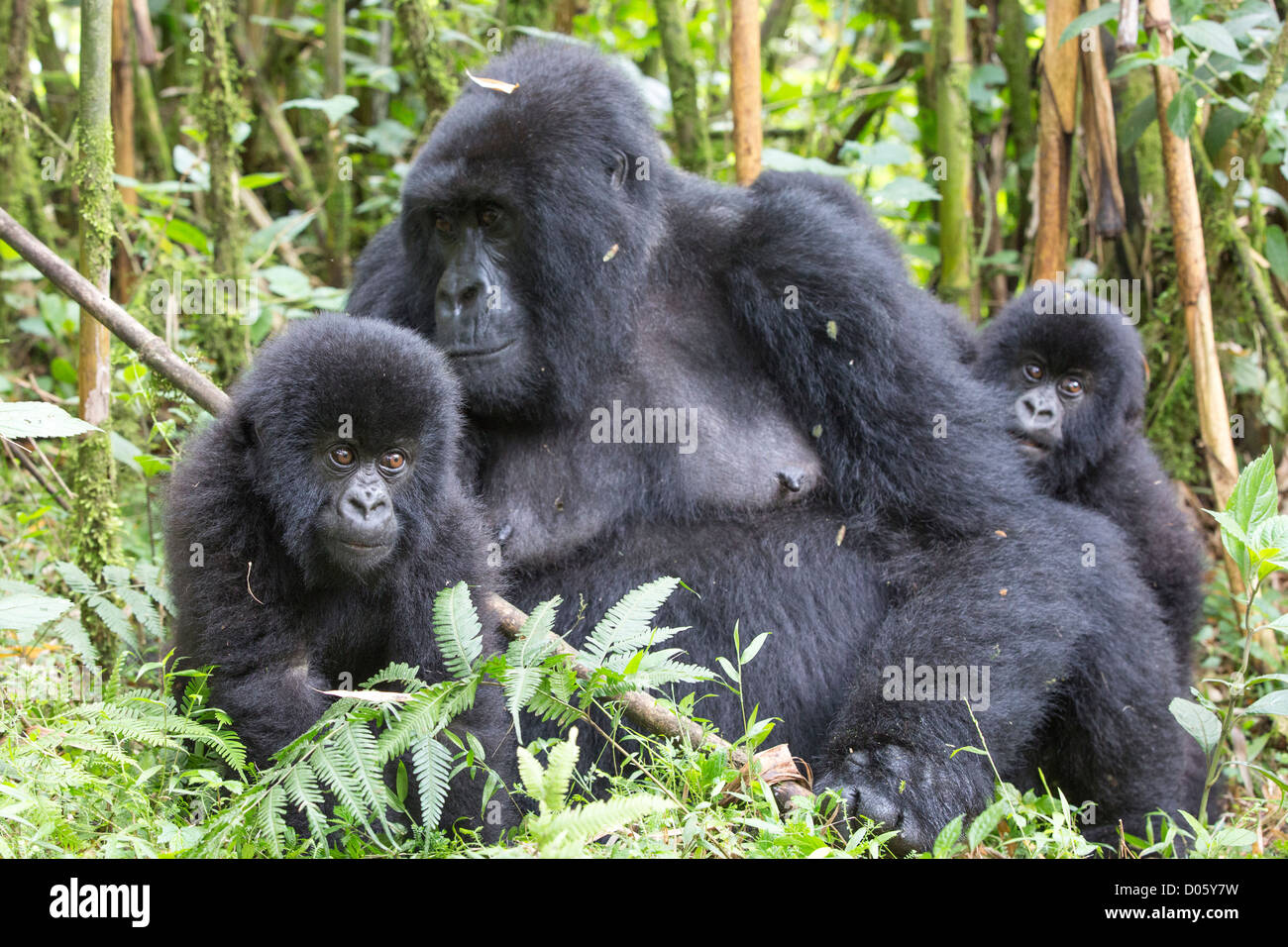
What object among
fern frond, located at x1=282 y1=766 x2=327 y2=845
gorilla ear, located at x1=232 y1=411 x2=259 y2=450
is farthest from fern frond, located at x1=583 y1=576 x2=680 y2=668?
gorilla ear, located at x1=232 y1=411 x2=259 y2=450

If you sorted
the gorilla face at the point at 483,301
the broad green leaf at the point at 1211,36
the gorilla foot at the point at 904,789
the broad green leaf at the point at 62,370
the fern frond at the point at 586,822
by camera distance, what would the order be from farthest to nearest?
1. the broad green leaf at the point at 62,370
2. the broad green leaf at the point at 1211,36
3. the gorilla face at the point at 483,301
4. the gorilla foot at the point at 904,789
5. the fern frond at the point at 586,822

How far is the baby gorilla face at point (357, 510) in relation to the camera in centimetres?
273

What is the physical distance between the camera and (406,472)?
289 centimetres

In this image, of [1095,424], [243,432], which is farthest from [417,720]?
[1095,424]

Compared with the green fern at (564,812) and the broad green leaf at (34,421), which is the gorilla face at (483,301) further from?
the green fern at (564,812)

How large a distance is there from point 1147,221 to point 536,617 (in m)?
3.68

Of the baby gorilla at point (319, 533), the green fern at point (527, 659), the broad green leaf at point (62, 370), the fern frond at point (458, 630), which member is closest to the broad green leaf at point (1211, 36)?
the baby gorilla at point (319, 533)

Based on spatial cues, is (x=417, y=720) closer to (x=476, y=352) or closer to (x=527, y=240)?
(x=476, y=352)

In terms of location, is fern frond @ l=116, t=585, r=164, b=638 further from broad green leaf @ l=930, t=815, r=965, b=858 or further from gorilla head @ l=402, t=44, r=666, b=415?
broad green leaf @ l=930, t=815, r=965, b=858

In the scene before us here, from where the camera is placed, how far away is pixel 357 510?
2.74 metres

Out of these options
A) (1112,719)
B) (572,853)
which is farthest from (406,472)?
(1112,719)

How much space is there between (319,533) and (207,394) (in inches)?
25.9

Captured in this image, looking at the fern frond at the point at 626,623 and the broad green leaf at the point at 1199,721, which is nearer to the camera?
the fern frond at the point at 626,623
